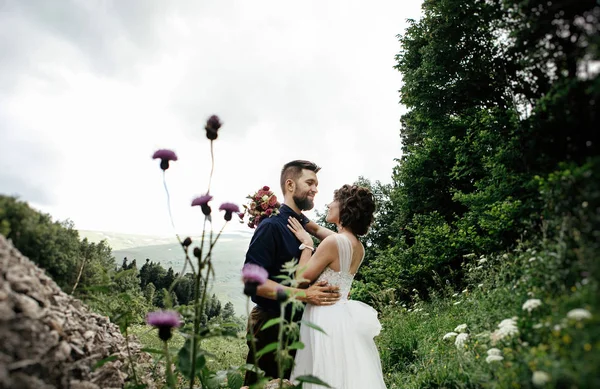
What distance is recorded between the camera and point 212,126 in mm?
2605

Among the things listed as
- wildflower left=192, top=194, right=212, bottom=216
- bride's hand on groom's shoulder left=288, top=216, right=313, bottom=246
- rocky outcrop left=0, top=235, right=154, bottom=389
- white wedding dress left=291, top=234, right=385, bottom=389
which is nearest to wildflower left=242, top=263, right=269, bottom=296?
wildflower left=192, top=194, right=212, bottom=216

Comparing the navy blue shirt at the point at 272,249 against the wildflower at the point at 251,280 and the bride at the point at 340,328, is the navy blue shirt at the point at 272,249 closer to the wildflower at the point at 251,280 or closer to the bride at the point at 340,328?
the bride at the point at 340,328

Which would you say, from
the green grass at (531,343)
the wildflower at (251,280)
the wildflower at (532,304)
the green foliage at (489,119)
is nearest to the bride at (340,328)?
the green grass at (531,343)

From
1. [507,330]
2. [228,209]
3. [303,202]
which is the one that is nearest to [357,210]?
[303,202]

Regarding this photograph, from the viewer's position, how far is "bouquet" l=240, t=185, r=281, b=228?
457 centimetres

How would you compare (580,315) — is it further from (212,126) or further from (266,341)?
(266,341)

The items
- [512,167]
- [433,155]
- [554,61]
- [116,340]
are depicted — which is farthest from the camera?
[433,155]

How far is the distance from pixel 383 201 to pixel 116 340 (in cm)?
1531

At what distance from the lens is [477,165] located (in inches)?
357

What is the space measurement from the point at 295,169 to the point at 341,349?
89.5 inches

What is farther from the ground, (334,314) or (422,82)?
(422,82)

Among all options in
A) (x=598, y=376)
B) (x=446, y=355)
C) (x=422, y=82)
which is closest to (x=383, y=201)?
(x=422, y=82)

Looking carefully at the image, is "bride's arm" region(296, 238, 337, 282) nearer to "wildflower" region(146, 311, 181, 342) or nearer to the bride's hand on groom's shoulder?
the bride's hand on groom's shoulder

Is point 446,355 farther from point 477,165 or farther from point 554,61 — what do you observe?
point 477,165
